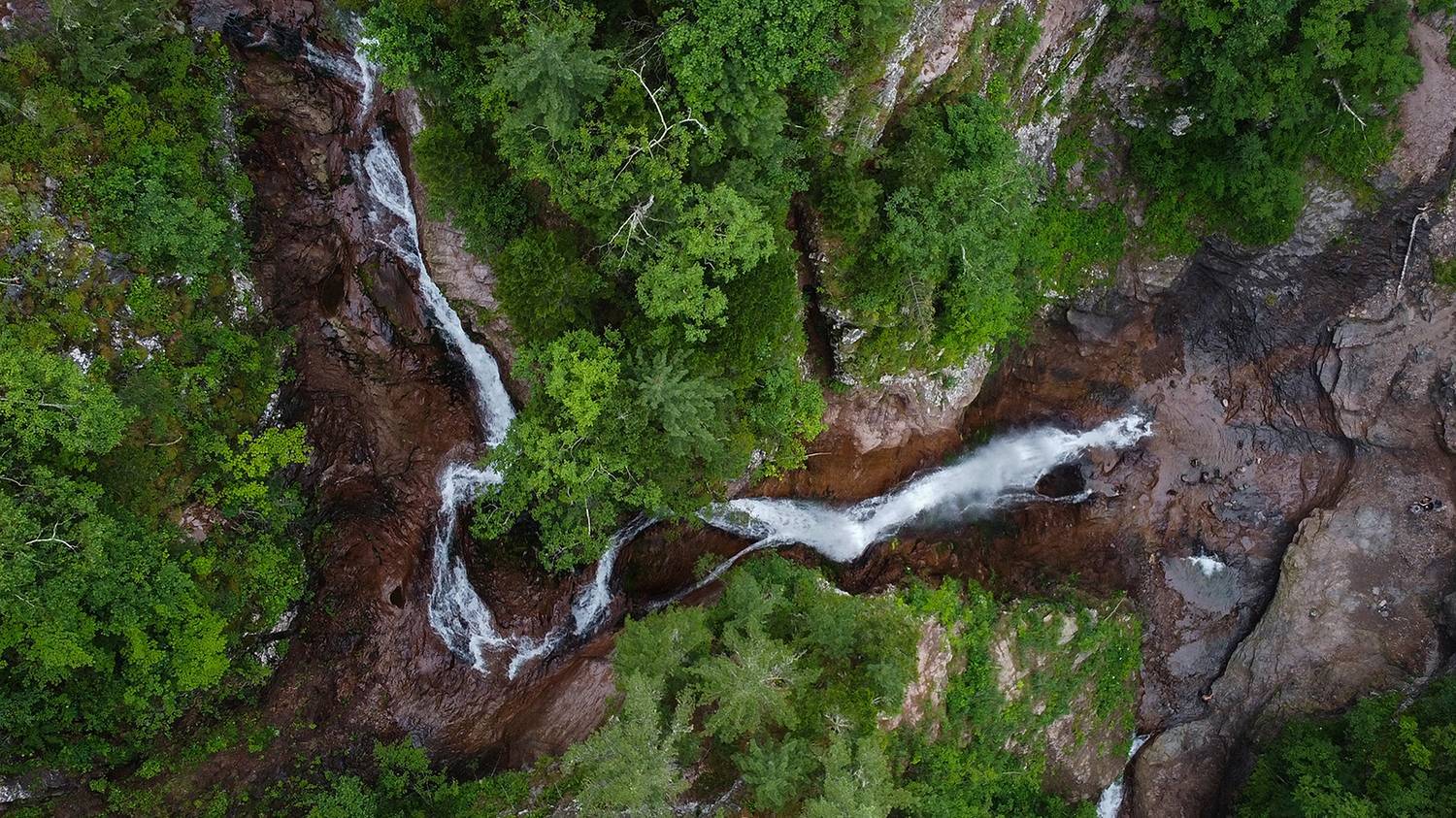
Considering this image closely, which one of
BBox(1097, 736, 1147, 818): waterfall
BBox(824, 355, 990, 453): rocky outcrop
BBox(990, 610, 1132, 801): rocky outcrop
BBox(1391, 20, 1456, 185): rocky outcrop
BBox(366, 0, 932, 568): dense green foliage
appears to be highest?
BBox(366, 0, 932, 568): dense green foliage

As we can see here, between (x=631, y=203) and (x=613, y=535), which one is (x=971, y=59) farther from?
(x=613, y=535)

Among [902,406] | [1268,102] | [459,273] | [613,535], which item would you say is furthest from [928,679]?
[1268,102]

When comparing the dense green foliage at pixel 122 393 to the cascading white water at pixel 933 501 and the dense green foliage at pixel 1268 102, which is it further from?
the dense green foliage at pixel 1268 102

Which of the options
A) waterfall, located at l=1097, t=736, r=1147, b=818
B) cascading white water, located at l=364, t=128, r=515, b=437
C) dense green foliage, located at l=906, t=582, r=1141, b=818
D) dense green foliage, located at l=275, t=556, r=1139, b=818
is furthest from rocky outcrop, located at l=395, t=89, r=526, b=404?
waterfall, located at l=1097, t=736, r=1147, b=818

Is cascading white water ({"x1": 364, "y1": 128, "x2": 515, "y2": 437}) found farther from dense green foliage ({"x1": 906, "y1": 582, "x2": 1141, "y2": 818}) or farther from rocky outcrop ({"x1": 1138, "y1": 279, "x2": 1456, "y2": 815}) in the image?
rocky outcrop ({"x1": 1138, "y1": 279, "x2": 1456, "y2": 815})

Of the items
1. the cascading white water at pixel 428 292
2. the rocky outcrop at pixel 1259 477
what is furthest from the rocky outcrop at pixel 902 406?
the cascading white water at pixel 428 292

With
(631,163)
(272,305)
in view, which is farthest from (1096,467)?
(272,305)
